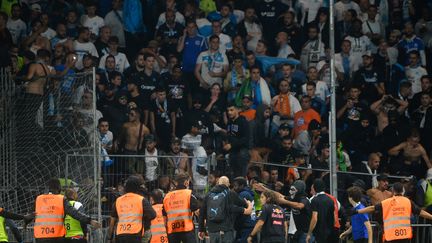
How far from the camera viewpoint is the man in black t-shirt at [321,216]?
25.9 m

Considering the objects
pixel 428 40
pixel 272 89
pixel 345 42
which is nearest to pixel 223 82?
pixel 272 89

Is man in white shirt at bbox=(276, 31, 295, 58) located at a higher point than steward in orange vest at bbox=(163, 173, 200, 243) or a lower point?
higher

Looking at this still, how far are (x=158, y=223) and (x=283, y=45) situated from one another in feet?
28.6

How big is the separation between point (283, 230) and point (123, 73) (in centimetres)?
763

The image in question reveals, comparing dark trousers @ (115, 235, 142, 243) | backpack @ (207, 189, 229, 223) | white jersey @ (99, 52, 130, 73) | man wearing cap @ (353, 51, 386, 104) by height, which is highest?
white jersey @ (99, 52, 130, 73)

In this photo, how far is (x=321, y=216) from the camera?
26016 millimetres

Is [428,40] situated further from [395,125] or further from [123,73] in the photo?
[123,73]

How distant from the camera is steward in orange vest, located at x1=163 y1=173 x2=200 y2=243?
25.7 metres

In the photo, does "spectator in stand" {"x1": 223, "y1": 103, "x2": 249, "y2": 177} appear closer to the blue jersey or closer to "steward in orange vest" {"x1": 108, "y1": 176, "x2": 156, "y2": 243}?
the blue jersey

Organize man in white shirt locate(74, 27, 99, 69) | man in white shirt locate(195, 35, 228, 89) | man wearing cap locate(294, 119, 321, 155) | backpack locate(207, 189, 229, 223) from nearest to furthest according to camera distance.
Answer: backpack locate(207, 189, 229, 223) → man wearing cap locate(294, 119, 321, 155) → man in white shirt locate(74, 27, 99, 69) → man in white shirt locate(195, 35, 228, 89)

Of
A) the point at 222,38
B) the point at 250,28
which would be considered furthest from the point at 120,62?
the point at 250,28

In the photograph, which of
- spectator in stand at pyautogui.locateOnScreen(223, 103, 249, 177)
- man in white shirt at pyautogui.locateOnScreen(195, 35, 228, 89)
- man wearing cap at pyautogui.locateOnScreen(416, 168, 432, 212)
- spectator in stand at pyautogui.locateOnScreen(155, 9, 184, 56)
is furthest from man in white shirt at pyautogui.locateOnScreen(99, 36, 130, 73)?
man wearing cap at pyautogui.locateOnScreen(416, 168, 432, 212)

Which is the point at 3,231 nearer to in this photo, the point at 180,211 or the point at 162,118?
the point at 180,211

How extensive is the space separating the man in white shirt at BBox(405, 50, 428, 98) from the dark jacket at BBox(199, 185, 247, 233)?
8606 mm
